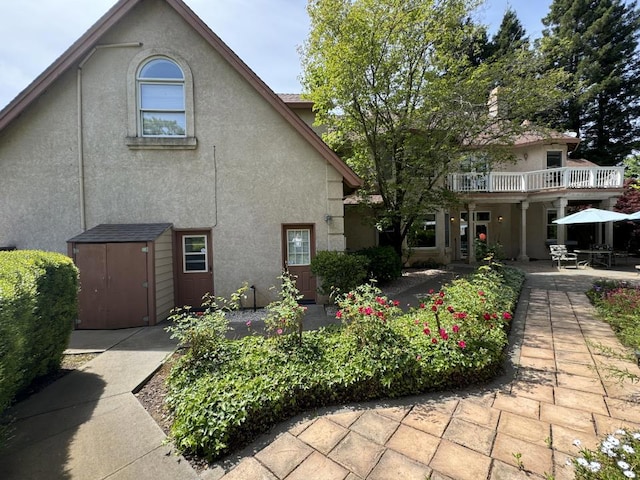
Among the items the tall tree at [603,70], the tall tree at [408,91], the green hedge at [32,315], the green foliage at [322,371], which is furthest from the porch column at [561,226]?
the green hedge at [32,315]

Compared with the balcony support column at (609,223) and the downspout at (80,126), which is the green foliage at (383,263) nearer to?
the downspout at (80,126)

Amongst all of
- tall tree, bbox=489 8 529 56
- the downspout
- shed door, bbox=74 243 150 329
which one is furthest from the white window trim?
tall tree, bbox=489 8 529 56

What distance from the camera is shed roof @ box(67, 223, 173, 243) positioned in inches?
247

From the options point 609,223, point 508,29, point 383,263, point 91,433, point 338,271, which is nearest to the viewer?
point 91,433

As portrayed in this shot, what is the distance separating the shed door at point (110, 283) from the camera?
6211 mm

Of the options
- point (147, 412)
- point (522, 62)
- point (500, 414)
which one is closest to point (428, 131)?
point (522, 62)

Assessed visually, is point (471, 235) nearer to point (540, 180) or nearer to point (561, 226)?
point (540, 180)

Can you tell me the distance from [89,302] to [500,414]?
26.1 feet

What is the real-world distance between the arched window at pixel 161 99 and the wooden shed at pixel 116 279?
3.06 meters

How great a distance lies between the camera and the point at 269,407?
2875mm

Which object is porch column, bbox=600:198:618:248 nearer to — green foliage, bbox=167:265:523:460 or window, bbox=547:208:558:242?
window, bbox=547:208:558:242

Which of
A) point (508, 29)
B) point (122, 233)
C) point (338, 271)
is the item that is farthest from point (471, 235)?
point (508, 29)

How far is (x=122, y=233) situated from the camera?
21.7 ft

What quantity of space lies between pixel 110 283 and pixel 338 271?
17.8ft
